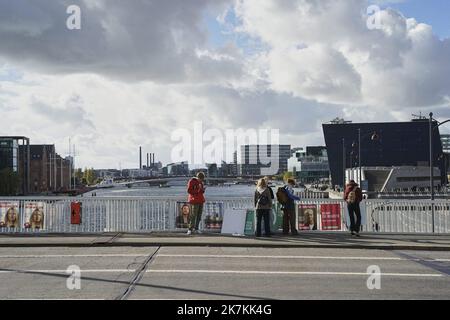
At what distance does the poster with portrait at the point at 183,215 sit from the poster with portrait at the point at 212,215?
20.4 inches

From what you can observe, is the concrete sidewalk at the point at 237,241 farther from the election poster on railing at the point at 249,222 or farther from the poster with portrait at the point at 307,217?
the election poster on railing at the point at 249,222

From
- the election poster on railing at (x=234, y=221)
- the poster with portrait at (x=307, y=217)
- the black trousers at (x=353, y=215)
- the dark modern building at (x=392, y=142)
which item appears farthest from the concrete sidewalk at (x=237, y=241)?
the dark modern building at (x=392, y=142)

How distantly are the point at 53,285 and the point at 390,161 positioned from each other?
158592mm

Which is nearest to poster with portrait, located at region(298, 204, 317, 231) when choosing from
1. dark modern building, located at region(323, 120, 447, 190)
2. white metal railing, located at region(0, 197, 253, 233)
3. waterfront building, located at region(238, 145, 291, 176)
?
white metal railing, located at region(0, 197, 253, 233)

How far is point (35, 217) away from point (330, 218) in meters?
8.90

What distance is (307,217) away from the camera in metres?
17.5

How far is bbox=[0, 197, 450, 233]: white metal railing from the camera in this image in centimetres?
1766

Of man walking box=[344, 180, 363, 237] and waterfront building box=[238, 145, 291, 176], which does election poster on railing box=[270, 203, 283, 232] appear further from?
waterfront building box=[238, 145, 291, 176]

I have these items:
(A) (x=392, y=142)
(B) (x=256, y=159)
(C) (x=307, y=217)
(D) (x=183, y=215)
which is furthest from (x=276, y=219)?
(A) (x=392, y=142)

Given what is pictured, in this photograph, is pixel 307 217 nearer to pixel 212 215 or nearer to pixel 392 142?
pixel 212 215

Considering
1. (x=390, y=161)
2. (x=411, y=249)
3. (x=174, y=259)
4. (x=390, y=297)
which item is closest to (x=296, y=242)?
(x=411, y=249)

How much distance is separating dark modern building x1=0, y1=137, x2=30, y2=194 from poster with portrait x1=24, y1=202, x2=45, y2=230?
105045mm

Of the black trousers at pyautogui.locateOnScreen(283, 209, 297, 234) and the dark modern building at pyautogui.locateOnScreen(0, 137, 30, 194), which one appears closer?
the black trousers at pyautogui.locateOnScreen(283, 209, 297, 234)

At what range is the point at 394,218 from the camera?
18.0m
